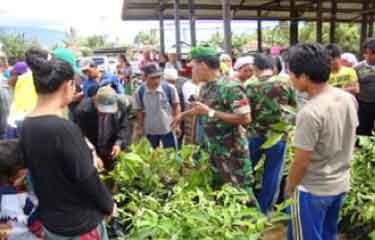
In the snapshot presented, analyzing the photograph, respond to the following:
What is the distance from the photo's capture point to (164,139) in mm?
4895

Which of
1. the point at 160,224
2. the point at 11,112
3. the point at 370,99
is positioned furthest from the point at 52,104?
the point at 370,99

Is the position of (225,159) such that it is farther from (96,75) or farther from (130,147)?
(96,75)

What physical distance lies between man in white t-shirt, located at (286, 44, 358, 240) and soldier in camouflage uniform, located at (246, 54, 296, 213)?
1214 millimetres

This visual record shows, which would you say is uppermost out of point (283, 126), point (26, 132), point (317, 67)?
point (317, 67)

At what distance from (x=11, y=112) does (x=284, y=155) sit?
2.27m

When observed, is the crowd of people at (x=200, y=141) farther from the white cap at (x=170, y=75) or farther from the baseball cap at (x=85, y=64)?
the white cap at (x=170, y=75)

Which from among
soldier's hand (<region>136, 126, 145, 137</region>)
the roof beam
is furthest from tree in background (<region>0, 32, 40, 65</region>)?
soldier's hand (<region>136, 126, 145, 137</region>)

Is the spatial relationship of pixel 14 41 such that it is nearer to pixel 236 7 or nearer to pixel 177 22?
pixel 236 7

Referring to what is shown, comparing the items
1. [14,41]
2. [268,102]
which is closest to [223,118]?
[268,102]

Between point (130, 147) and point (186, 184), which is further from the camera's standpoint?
point (130, 147)

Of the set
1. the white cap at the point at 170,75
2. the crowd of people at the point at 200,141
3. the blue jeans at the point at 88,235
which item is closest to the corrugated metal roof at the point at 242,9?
the white cap at the point at 170,75

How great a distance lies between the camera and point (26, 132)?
5.83 ft

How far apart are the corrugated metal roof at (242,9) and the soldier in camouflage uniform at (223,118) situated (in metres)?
8.06

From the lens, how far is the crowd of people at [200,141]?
5.95ft
